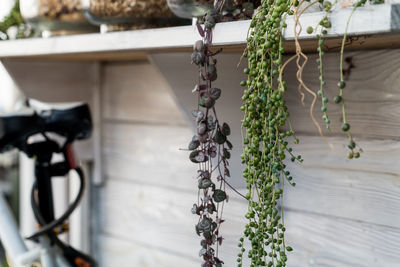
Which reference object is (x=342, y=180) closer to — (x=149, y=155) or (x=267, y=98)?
(x=267, y=98)

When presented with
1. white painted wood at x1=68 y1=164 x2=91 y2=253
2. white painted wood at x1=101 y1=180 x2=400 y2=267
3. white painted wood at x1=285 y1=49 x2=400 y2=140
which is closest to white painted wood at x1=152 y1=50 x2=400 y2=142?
white painted wood at x1=285 y1=49 x2=400 y2=140

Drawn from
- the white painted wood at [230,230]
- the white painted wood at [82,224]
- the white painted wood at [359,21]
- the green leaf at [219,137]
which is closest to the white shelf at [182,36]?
the white painted wood at [359,21]

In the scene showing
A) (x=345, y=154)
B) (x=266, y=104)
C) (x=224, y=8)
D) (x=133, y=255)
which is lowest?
(x=133, y=255)

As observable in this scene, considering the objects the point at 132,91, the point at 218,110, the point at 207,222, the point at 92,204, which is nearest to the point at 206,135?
the point at 207,222

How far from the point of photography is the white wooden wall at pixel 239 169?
0.92m

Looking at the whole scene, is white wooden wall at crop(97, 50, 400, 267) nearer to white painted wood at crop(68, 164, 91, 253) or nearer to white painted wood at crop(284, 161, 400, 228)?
white painted wood at crop(284, 161, 400, 228)

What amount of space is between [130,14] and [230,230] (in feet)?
1.70

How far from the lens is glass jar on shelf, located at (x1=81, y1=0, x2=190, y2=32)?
3.22 feet

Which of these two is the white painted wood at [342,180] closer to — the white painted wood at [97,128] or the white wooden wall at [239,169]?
the white wooden wall at [239,169]

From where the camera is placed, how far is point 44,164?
1.34 m

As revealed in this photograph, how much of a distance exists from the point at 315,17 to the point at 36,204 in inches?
36.7

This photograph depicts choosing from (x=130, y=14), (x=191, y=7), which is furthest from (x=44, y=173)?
(x=191, y=7)

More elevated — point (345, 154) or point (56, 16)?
Answer: point (56, 16)

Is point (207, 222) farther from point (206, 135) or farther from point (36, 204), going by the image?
point (36, 204)
